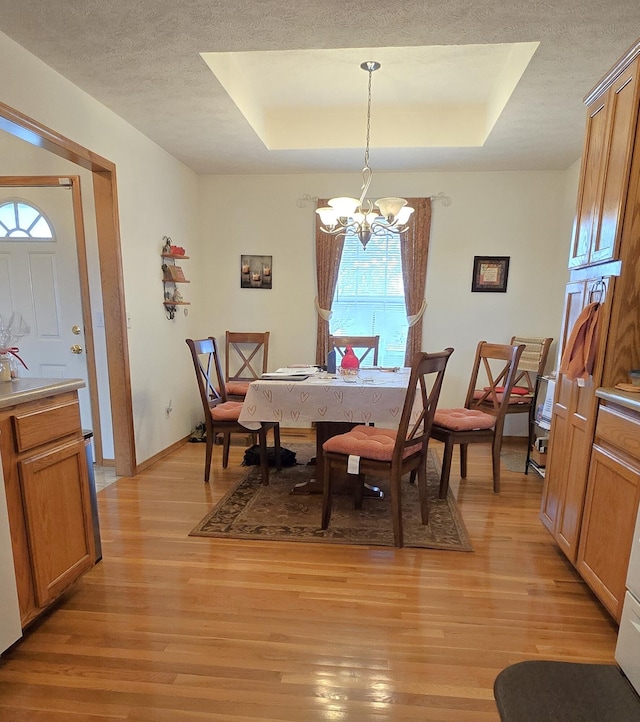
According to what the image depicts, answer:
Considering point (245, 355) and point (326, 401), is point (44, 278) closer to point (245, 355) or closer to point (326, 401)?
point (245, 355)

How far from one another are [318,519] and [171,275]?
2387mm

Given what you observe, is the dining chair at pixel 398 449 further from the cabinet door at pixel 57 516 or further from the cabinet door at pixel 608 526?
the cabinet door at pixel 57 516

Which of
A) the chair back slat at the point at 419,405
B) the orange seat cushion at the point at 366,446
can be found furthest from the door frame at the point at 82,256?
the chair back slat at the point at 419,405

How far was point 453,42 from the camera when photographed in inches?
77.5

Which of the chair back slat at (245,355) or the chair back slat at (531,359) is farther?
the chair back slat at (245,355)

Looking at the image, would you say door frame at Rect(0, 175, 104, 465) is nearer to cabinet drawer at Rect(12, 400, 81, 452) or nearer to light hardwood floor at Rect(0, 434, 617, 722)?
light hardwood floor at Rect(0, 434, 617, 722)

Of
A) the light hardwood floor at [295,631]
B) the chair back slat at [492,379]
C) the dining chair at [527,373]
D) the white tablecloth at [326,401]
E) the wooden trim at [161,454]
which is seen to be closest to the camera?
the light hardwood floor at [295,631]

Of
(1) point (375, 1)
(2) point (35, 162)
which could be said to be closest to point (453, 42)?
(1) point (375, 1)

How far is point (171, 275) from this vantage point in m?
3.54

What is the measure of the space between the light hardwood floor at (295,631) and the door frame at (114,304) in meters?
0.84

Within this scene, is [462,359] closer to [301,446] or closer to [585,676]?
[301,446]

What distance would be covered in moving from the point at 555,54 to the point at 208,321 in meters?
3.48

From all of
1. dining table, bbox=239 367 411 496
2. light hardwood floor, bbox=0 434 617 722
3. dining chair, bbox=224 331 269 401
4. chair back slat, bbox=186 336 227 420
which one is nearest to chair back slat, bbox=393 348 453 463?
dining table, bbox=239 367 411 496

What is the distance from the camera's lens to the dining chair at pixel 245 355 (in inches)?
164
